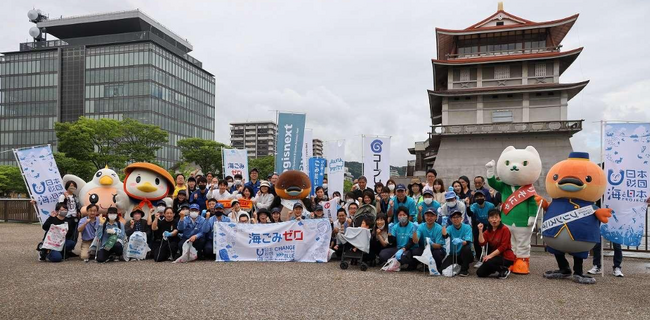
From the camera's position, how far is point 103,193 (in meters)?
10.1

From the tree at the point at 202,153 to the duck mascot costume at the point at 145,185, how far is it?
3868 cm

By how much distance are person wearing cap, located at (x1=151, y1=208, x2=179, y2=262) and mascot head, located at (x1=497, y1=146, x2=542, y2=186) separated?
6.82 meters

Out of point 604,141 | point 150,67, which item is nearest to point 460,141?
point 604,141

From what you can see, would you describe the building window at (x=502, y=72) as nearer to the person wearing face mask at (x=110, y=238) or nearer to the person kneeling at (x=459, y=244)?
the person kneeling at (x=459, y=244)

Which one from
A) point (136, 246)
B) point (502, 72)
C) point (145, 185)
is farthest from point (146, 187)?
point (502, 72)

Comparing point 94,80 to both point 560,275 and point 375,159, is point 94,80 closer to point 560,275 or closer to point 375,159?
point 375,159

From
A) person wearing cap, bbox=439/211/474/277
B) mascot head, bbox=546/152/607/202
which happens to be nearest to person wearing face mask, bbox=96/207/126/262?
person wearing cap, bbox=439/211/474/277

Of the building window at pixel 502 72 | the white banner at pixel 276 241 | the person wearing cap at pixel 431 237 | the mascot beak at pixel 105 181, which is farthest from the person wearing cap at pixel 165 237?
the building window at pixel 502 72

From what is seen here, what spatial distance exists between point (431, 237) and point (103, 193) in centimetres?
768

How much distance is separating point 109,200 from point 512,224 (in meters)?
8.99

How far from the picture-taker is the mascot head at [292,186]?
10.1 meters

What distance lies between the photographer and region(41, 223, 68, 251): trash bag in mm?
8594

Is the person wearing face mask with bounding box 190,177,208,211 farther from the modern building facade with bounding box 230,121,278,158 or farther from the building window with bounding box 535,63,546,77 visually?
the modern building facade with bounding box 230,121,278,158

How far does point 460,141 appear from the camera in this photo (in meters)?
33.2
